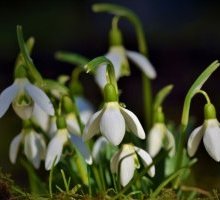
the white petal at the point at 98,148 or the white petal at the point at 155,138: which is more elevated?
the white petal at the point at 155,138

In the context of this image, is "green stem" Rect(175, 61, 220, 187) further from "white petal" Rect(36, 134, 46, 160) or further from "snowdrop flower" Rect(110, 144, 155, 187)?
"white petal" Rect(36, 134, 46, 160)

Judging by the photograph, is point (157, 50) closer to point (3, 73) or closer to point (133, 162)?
point (3, 73)

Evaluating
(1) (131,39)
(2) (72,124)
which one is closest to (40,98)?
(2) (72,124)

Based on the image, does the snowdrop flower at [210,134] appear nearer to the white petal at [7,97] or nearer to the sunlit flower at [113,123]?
the sunlit flower at [113,123]

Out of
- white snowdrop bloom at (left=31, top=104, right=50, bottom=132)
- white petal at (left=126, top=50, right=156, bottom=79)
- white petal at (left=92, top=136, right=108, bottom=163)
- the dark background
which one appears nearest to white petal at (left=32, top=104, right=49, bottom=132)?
white snowdrop bloom at (left=31, top=104, right=50, bottom=132)

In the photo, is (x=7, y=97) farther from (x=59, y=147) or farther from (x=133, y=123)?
(x=133, y=123)

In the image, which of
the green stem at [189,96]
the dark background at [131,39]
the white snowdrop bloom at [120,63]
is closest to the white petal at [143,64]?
the white snowdrop bloom at [120,63]
